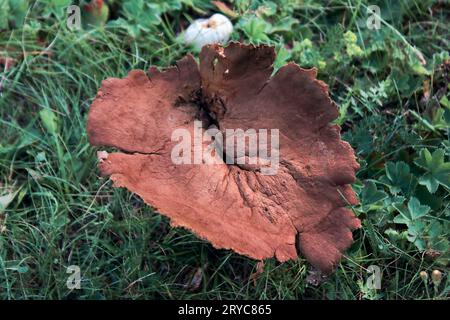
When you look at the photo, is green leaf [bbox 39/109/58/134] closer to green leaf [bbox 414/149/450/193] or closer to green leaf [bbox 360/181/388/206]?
green leaf [bbox 360/181/388/206]

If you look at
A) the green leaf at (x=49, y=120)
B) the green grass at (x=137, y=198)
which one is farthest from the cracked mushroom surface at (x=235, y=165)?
the green leaf at (x=49, y=120)

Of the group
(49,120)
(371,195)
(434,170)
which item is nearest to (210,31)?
(49,120)

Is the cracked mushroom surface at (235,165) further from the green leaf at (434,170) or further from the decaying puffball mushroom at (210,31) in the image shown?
the decaying puffball mushroom at (210,31)

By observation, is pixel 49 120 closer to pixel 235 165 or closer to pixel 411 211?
pixel 235 165

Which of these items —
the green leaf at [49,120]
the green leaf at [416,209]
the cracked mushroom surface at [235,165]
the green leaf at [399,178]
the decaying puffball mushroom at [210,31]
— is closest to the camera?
the cracked mushroom surface at [235,165]

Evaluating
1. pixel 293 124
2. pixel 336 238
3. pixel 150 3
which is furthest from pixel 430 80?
pixel 150 3

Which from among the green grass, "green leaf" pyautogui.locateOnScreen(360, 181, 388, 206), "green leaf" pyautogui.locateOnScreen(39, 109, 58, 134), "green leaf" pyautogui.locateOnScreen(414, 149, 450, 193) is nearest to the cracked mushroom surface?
"green leaf" pyautogui.locateOnScreen(360, 181, 388, 206)

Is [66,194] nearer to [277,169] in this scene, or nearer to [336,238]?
[277,169]
